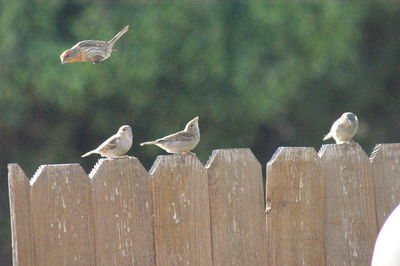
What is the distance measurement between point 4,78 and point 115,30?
1.38 metres

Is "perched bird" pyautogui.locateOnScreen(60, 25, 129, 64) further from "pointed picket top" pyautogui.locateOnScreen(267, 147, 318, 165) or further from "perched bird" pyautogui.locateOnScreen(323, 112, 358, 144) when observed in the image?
"perched bird" pyautogui.locateOnScreen(323, 112, 358, 144)

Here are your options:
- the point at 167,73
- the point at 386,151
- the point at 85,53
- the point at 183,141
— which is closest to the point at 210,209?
the point at 386,151

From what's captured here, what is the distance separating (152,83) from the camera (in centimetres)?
1012

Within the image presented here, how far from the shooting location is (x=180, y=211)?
425 centimetres

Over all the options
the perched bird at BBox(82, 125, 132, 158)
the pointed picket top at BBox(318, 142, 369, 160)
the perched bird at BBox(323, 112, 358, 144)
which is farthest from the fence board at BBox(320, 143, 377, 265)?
the perched bird at BBox(82, 125, 132, 158)

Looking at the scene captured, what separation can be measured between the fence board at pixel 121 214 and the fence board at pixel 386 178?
1242mm

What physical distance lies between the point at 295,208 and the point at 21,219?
1368 millimetres

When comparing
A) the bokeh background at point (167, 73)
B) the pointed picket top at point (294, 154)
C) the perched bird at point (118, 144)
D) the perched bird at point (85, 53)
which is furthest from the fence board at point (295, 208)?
the bokeh background at point (167, 73)

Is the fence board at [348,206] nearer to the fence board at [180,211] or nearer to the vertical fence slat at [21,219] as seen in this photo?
the fence board at [180,211]

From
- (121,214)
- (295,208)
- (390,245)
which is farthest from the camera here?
(295,208)

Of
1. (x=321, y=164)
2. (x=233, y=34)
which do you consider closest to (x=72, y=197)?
(x=321, y=164)

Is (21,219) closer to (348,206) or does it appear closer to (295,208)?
(295,208)

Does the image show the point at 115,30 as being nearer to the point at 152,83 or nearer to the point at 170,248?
the point at 152,83

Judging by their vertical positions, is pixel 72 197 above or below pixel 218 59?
below
